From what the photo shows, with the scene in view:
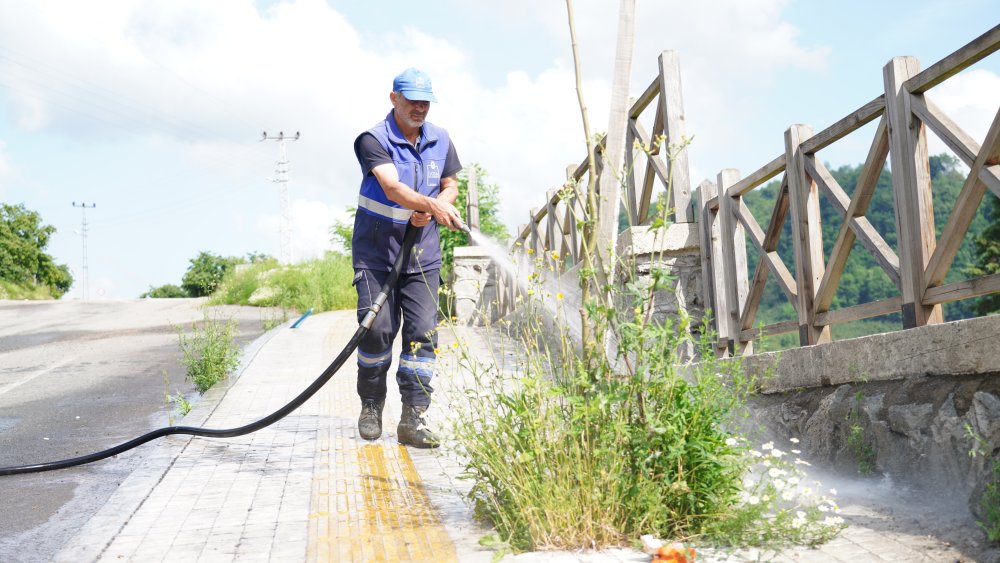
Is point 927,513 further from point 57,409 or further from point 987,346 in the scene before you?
point 57,409

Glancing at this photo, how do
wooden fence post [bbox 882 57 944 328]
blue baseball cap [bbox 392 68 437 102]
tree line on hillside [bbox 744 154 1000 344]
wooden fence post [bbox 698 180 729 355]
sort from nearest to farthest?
1. wooden fence post [bbox 882 57 944 328]
2. blue baseball cap [bbox 392 68 437 102]
3. wooden fence post [bbox 698 180 729 355]
4. tree line on hillside [bbox 744 154 1000 344]

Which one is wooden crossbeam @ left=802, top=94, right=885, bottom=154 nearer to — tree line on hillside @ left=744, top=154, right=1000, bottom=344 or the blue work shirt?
the blue work shirt

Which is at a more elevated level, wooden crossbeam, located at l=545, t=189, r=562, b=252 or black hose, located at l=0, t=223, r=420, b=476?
wooden crossbeam, located at l=545, t=189, r=562, b=252

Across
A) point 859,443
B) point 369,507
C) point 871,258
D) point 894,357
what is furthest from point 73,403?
point 871,258

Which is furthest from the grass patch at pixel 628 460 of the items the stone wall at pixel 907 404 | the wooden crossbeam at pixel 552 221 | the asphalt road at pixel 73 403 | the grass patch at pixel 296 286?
the grass patch at pixel 296 286

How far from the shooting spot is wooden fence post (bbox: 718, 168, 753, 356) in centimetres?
616

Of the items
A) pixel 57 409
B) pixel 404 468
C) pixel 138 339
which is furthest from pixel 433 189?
pixel 138 339

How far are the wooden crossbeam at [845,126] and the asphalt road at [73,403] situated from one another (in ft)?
13.8

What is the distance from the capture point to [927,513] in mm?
3438

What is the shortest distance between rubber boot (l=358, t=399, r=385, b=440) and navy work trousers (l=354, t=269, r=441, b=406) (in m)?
0.05

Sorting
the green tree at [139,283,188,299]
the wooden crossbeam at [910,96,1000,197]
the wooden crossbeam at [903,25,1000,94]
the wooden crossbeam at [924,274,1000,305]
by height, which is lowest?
the wooden crossbeam at [924,274,1000,305]

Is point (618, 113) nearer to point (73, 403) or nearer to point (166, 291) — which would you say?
point (73, 403)

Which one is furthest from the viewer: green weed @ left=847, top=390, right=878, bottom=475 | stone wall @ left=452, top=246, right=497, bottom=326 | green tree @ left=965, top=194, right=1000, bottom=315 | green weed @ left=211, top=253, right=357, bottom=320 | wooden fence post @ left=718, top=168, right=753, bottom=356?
green tree @ left=965, top=194, right=1000, bottom=315

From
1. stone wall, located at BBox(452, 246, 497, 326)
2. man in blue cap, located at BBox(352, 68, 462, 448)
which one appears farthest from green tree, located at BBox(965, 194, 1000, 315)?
man in blue cap, located at BBox(352, 68, 462, 448)
